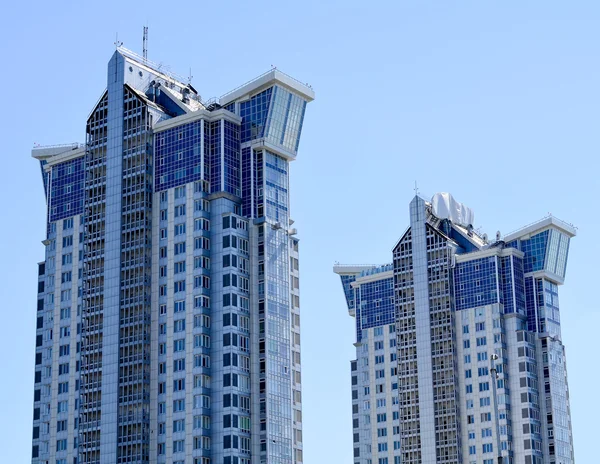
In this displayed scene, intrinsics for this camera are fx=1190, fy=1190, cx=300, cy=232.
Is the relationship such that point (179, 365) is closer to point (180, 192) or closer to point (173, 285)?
point (173, 285)

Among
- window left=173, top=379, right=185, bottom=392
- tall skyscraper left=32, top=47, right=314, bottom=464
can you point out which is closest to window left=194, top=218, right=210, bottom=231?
tall skyscraper left=32, top=47, right=314, bottom=464

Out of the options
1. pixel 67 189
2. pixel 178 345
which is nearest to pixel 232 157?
pixel 178 345

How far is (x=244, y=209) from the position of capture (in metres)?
166

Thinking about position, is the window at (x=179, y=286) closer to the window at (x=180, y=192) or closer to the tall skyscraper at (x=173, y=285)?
the tall skyscraper at (x=173, y=285)

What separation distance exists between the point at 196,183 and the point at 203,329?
68.6 ft

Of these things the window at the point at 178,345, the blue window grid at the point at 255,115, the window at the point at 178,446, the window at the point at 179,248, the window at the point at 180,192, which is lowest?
the window at the point at 178,446

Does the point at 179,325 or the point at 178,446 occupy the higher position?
the point at 179,325

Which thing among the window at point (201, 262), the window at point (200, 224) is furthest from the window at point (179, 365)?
the window at point (200, 224)

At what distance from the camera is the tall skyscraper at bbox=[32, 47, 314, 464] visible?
157125 millimetres

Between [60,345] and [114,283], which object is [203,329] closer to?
[114,283]

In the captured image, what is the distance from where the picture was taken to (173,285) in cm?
16262

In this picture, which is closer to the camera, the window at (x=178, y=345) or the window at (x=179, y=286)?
the window at (x=178, y=345)

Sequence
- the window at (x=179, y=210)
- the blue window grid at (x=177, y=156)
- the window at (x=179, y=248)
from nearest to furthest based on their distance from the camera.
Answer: the window at (x=179, y=248) → the window at (x=179, y=210) → the blue window grid at (x=177, y=156)

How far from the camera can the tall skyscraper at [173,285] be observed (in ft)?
516
